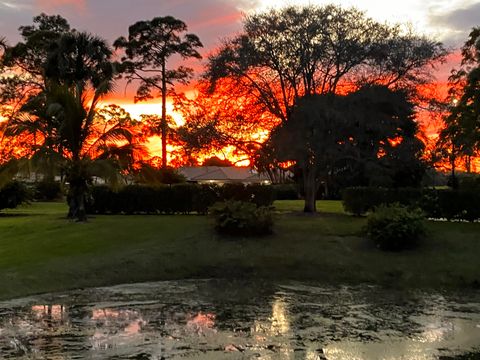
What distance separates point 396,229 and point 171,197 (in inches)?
461

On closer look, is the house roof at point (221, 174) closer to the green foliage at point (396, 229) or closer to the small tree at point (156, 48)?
the small tree at point (156, 48)

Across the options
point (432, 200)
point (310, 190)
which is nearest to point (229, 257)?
point (432, 200)

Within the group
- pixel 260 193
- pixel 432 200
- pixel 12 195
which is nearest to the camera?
pixel 432 200

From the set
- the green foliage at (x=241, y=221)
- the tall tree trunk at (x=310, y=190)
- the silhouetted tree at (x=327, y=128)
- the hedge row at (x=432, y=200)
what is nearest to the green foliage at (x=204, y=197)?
the silhouetted tree at (x=327, y=128)

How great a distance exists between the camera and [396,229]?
15156mm

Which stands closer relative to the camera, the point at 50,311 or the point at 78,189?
the point at 50,311

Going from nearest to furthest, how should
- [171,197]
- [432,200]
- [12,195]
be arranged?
[432,200] < [171,197] < [12,195]

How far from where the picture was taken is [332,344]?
767 cm

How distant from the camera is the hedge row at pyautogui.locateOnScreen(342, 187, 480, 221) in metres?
19.6

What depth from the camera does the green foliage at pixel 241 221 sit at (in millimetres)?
16562

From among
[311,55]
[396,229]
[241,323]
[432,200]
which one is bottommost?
[241,323]

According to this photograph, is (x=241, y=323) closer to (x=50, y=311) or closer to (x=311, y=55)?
(x=50, y=311)

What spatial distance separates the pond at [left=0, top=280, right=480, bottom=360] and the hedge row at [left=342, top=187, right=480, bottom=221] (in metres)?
8.17

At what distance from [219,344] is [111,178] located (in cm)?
1399
